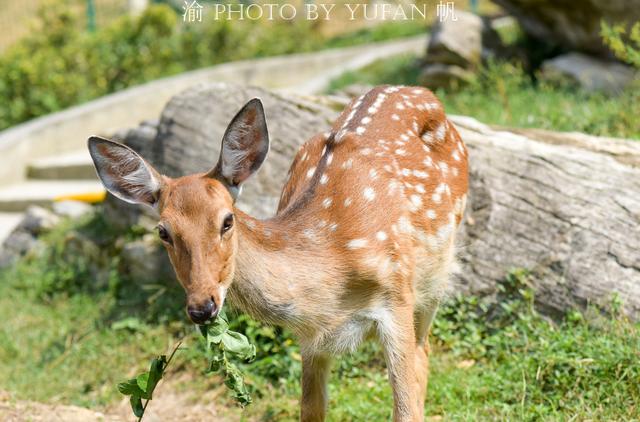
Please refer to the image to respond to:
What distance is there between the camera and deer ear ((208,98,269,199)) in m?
3.95

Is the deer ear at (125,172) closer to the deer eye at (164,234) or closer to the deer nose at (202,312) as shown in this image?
the deer eye at (164,234)

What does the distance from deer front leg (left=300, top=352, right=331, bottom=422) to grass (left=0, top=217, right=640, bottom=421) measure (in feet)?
2.10

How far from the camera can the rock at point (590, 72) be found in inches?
391

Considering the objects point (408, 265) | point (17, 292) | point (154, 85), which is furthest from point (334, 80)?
point (408, 265)

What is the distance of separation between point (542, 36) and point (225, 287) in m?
8.81

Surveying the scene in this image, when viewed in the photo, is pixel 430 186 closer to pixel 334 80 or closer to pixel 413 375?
pixel 413 375

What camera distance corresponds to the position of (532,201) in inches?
232

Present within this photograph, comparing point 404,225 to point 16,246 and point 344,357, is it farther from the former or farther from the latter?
point 16,246

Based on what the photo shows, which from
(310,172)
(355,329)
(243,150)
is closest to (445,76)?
(310,172)

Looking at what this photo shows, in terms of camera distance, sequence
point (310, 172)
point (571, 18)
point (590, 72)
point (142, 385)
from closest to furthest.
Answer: point (142, 385)
point (310, 172)
point (590, 72)
point (571, 18)

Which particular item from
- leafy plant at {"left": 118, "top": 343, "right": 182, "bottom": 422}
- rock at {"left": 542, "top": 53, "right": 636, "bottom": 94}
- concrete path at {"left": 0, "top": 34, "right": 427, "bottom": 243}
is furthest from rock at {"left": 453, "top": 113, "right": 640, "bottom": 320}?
concrete path at {"left": 0, "top": 34, "right": 427, "bottom": 243}

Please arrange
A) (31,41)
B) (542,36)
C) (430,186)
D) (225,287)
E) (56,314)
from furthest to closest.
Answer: (31,41) < (542,36) < (56,314) < (430,186) < (225,287)

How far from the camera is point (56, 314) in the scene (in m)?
7.41

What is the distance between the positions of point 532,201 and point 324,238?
2.13 meters
